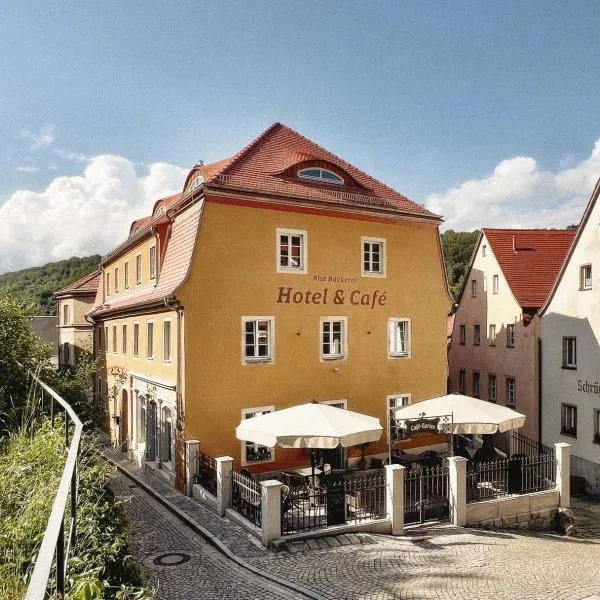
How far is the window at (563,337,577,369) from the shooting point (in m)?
23.0

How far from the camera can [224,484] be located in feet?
43.8

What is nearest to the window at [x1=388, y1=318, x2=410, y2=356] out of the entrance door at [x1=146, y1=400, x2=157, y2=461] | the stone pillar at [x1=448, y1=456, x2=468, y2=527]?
the stone pillar at [x1=448, y1=456, x2=468, y2=527]

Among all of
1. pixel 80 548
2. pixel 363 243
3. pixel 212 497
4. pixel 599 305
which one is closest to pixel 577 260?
pixel 599 305

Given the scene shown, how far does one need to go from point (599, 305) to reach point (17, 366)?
69.2 ft

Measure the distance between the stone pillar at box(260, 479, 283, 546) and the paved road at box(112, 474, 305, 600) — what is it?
0.96m

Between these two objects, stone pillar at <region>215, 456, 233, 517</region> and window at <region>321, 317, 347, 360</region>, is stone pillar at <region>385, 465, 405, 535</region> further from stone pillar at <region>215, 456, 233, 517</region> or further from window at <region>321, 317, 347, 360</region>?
window at <region>321, 317, 347, 360</region>

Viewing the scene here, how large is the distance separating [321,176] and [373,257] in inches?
144

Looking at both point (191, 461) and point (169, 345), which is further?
point (169, 345)

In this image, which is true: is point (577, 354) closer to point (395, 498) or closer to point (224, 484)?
point (395, 498)

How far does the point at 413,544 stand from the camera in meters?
11.5

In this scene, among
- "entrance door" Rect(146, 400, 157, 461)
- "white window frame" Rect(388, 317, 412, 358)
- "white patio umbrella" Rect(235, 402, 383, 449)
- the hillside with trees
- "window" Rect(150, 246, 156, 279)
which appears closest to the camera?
"white patio umbrella" Rect(235, 402, 383, 449)

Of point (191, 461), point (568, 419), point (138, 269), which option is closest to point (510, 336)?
point (568, 419)

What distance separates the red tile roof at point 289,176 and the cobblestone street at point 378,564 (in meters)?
10.3

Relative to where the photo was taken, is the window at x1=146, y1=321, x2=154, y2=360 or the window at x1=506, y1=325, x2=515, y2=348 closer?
the window at x1=146, y1=321, x2=154, y2=360
